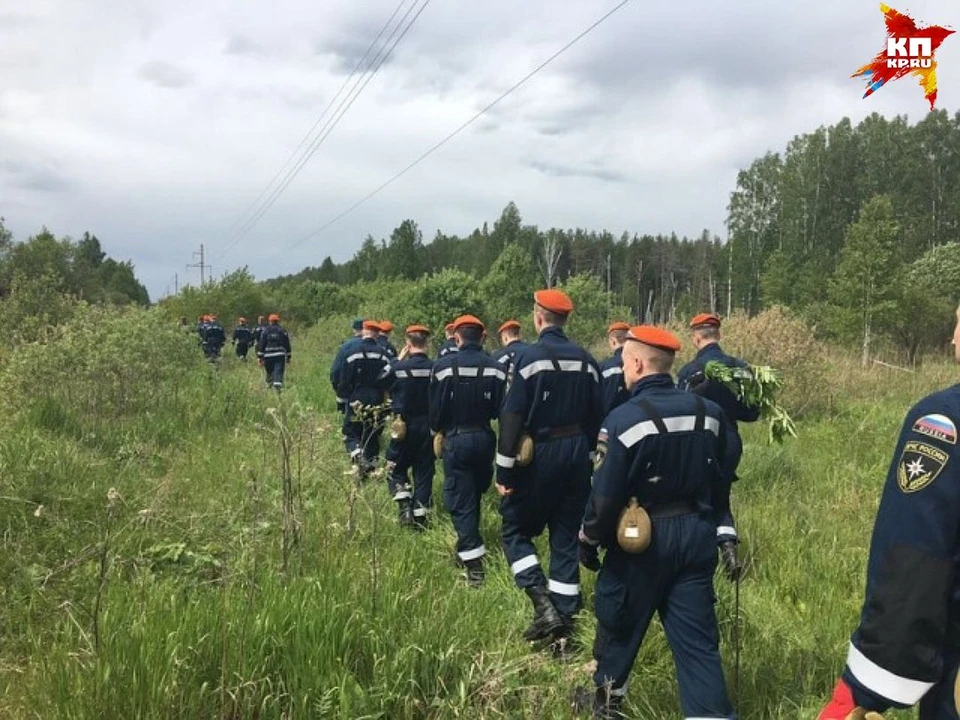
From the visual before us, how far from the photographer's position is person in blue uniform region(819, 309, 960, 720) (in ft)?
5.01

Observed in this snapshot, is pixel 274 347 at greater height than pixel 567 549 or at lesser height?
greater

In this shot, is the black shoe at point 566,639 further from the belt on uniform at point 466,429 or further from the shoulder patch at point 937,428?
the shoulder patch at point 937,428

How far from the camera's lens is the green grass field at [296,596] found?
2951mm

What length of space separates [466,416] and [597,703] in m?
2.90

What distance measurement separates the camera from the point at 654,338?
333cm

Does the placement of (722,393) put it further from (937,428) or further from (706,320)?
(937,428)

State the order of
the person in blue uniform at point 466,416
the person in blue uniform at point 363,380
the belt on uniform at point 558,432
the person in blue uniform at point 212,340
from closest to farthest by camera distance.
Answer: the belt on uniform at point 558,432 → the person in blue uniform at point 466,416 → the person in blue uniform at point 363,380 → the person in blue uniform at point 212,340

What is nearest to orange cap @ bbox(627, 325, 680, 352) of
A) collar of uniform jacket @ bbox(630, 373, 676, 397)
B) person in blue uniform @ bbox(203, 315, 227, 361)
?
collar of uniform jacket @ bbox(630, 373, 676, 397)

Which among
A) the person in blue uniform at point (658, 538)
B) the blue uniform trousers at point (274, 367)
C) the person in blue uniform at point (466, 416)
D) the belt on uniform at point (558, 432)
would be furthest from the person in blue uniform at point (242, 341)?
the person in blue uniform at point (658, 538)

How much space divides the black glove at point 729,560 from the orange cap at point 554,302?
2290 millimetres

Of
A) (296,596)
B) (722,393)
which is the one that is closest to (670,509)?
(296,596)

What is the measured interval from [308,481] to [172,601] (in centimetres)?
345

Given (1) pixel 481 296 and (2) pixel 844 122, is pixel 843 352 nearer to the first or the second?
(1) pixel 481 296

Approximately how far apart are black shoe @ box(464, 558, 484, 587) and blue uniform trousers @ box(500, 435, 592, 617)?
18.3 inches
